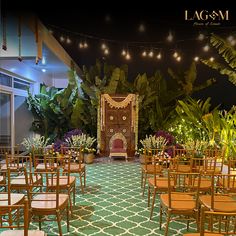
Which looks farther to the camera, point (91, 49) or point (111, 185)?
point (91, 49)

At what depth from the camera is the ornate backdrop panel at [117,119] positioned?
8656 mm

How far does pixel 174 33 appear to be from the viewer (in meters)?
9.23

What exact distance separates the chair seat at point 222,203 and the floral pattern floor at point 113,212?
522 mm

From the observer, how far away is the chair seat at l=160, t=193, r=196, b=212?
10.5 ft

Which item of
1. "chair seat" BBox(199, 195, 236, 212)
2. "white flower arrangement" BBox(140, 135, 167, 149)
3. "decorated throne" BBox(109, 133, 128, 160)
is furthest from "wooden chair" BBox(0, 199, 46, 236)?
"decorated throne" BBox(109, 133, 128, 160)

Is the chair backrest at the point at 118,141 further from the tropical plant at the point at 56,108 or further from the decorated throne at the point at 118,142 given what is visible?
the tropical plant at the point at 56,108

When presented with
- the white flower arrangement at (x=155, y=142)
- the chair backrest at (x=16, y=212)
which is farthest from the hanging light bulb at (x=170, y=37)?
the chair backrest at (x=16, y=212)

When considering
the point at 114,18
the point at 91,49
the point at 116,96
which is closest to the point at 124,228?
the point at 116,96

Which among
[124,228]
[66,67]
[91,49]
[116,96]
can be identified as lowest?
[124,228]

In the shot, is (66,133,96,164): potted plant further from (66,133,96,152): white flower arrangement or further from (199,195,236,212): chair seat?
(199,195,236,212): chair seat

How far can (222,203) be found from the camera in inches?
127

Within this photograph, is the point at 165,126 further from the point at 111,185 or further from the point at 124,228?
the point at 124,228

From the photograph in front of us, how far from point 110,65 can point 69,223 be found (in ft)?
22.4

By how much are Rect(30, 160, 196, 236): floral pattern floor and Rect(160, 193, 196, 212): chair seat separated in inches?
16.4
